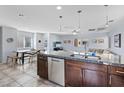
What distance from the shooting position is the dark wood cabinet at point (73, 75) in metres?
2.33

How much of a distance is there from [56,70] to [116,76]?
155 centimetres

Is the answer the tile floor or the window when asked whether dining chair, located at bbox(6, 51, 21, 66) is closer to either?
the tile floor

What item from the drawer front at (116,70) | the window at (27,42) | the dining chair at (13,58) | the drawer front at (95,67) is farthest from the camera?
the window at (27,42)

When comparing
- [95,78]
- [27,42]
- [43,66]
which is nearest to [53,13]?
[43,66]

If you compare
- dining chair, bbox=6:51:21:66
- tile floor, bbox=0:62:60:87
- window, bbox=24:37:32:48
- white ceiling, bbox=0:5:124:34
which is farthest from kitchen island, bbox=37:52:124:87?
window, bbox=24:37:32:48

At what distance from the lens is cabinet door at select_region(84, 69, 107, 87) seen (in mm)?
1970

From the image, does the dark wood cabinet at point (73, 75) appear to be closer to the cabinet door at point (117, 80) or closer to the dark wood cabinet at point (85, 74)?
the dark wood cabinet at point (85, 74)

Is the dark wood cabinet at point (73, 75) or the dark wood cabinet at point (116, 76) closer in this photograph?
the dark wood cabinet at point (116, 76)

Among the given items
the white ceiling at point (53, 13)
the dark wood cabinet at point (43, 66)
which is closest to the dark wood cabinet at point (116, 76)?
the dark wood cabinet at point (43, 66)

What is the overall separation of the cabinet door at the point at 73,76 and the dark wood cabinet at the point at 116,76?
646 millimetres

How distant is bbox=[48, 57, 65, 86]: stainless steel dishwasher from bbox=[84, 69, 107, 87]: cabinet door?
72 centimetres

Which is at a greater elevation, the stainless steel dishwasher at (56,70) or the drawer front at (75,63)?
the drawer front at (75,63)
